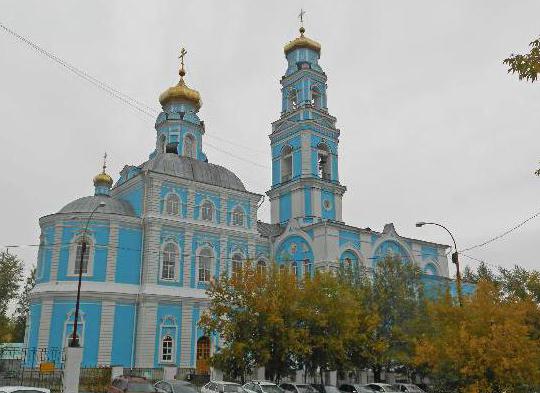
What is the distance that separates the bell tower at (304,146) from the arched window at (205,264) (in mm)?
9402

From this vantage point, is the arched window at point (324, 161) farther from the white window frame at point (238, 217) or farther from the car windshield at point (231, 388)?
the car windshield at point (231, 388)

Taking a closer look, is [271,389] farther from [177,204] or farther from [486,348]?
[177,204]

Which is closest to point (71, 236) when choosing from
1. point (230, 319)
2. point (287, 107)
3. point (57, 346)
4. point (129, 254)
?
point (129, 254)

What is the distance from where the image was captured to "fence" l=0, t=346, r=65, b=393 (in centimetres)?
2755

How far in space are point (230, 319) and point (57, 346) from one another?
13.4 m

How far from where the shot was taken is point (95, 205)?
35688mm

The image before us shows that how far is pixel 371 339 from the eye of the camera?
27.1 meters

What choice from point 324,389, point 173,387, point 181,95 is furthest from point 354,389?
point 181,95

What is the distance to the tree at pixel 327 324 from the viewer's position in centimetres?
2467

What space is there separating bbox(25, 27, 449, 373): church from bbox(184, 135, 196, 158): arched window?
9 centimetres

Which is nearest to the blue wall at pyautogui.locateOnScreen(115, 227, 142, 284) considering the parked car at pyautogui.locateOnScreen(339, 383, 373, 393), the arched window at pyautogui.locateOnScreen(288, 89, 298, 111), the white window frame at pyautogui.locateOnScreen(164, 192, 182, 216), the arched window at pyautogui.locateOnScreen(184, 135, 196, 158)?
the white window frame at pyautogui.locateOnScreen(164, 192, 182, 216)

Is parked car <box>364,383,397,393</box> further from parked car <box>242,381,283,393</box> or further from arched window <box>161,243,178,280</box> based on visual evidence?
arched window <box>161,243,178,280</box>

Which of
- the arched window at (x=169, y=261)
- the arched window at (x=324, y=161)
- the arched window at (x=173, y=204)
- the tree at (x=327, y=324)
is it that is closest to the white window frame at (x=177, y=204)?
the arched window at (x=173, y=204)

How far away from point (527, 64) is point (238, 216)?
104ft
